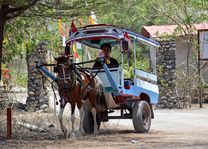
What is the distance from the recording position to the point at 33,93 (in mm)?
21703

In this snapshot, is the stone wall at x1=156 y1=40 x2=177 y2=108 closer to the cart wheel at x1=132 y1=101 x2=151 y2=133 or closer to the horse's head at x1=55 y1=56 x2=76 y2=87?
the cart wheel at x1=132 y1=101 x2=151 y2=133

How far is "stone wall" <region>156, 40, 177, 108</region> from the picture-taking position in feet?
76.9

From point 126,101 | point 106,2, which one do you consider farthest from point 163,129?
point 106,2

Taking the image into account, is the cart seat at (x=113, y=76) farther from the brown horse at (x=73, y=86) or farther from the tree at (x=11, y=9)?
the tree at (x=11, y=9)

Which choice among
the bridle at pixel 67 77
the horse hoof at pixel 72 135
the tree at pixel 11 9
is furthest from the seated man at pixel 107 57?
the tree at pixel 11 9

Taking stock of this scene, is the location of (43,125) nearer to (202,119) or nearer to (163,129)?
(163,129)

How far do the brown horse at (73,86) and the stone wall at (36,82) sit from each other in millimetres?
8869

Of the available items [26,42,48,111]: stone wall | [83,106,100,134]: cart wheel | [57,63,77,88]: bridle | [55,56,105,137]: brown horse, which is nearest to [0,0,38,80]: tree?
[55,56,105,137]: brown horse

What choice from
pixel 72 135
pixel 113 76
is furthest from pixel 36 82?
pixel 72 135

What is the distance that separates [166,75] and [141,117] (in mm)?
10239

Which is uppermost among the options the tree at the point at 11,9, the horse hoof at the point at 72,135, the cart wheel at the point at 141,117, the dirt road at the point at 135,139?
the tree at the point at 11,9

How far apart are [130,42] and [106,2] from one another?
162 centimetres

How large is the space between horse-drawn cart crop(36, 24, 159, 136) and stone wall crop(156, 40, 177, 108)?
8.73 metres

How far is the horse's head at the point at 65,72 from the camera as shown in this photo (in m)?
11.7
